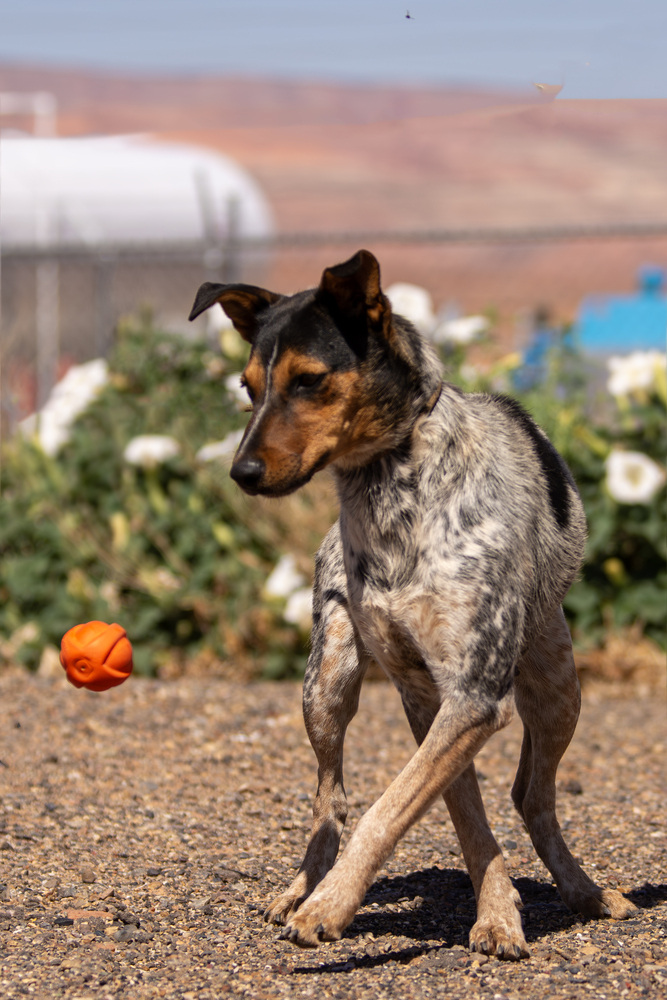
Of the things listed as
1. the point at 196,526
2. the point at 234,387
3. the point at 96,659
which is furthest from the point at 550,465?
the point at 234,387

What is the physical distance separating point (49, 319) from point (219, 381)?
5.59 m

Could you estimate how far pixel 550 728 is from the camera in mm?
3717

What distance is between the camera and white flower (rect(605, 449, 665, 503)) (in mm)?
6660

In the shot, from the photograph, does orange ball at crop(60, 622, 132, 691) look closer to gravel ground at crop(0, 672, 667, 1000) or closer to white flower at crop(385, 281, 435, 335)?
gravel ground at crop(0, 672, 667, 1000)

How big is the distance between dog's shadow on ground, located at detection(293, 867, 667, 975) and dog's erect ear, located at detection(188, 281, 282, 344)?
1.68 metres

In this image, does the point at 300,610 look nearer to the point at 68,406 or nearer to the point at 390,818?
the point at 68,406

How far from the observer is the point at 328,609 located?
11.6 ft

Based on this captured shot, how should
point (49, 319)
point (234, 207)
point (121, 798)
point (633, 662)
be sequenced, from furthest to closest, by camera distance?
1. point (49, 319)
2. point (234, 207)
3. point (633, 662)
4. point (121, 798)

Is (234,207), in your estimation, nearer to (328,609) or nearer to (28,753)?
(28,753)

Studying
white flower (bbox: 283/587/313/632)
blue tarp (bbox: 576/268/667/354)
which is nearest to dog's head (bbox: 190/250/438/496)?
white flower (bbox: 283/587/313/632)

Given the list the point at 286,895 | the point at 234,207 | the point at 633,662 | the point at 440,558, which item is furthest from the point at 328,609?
the point at 234,207

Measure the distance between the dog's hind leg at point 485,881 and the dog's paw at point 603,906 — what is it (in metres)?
0.38

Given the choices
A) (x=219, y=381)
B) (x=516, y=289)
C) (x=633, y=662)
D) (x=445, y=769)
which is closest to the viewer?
(x=445, y=769)

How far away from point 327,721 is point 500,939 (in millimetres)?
741
